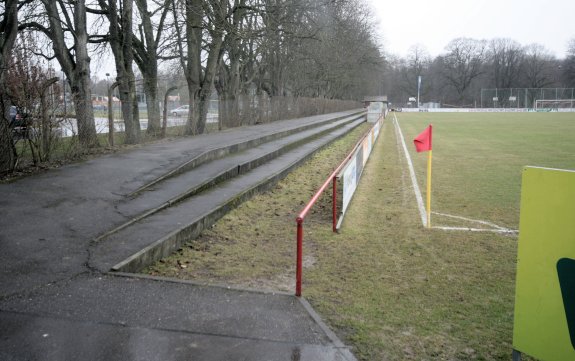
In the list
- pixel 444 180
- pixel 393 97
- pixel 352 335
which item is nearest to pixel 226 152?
pixel 444 180

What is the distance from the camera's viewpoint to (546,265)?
3.41 metres

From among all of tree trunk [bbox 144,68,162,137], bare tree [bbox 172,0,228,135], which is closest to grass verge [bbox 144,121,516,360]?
tree trunk [bbox 144,68,162,137]

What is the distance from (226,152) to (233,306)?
9.46 metres

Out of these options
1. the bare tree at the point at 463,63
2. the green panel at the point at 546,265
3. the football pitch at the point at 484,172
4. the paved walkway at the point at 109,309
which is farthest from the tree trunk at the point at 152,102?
the bare tree at the point at 463,63

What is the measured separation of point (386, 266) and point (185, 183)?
15.4ft

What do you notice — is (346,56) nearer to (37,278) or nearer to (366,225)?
(366,225)

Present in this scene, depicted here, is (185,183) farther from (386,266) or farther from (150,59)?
(150,59)

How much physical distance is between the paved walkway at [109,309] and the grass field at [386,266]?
0.57 metres

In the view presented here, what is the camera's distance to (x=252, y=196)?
9.98 m

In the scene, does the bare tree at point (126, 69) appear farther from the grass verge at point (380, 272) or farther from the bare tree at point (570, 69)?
the bare tree at point (570, 69)

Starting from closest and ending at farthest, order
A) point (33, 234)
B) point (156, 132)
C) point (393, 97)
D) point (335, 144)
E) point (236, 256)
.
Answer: point (33, 234), point (236, 256), point (156, 132), point (335, 144), point (393, 97)

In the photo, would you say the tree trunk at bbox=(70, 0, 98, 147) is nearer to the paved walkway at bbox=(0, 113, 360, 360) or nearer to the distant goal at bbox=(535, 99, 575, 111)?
the paved walkway at bbox=(0, 113, 360, 360)

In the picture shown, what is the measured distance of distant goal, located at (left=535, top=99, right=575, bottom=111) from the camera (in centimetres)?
10332

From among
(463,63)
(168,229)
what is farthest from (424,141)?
(463,63)
